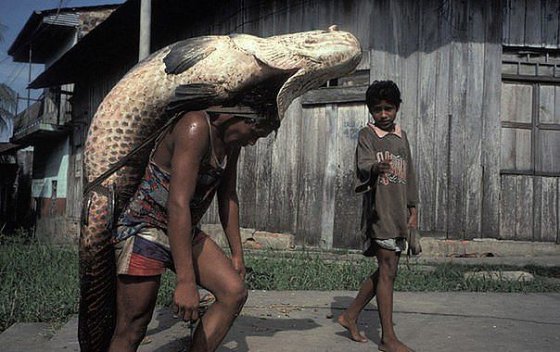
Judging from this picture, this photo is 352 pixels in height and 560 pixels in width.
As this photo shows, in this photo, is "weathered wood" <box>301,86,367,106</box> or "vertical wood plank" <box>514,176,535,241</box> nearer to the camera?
"vertical wood plank" <box>514,176,535,241</box>

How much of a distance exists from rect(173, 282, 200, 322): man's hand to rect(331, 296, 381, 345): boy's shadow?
168 centimetres

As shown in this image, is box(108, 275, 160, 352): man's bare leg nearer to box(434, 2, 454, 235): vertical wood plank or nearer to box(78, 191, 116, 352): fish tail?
box(78, 191, 116, 352): fish tail

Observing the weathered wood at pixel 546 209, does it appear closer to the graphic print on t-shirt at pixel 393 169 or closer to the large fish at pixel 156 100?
the graphic print on t-shirt at pixel 393 169

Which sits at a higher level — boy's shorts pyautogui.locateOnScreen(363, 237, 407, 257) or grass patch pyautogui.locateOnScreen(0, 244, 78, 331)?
boy's shorts pyautogui.locateOnScreen(363, 237, 407, 257)

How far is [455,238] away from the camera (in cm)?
789

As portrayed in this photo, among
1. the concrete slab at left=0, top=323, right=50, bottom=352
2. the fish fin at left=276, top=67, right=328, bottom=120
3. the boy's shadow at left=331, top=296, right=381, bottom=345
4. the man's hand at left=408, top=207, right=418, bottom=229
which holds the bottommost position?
the concrete slab at left=0, top=323, right=50, bottom=352

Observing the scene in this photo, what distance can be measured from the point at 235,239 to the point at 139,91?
890 mm

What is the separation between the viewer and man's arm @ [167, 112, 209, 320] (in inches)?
86.0

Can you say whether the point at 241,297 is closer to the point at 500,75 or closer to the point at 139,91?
the point at 139,91

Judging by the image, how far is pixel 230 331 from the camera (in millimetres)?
3646

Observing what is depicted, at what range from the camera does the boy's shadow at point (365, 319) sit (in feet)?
12.1

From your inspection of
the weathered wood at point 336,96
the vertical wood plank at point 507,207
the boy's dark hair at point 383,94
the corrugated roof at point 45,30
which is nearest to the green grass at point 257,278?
the vertical wood plank at point 507,207

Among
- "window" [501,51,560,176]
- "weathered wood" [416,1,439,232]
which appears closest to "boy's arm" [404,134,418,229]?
"weathered wood" [416,1,439,232]

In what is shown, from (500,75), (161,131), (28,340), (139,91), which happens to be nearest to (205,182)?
(161,131)
